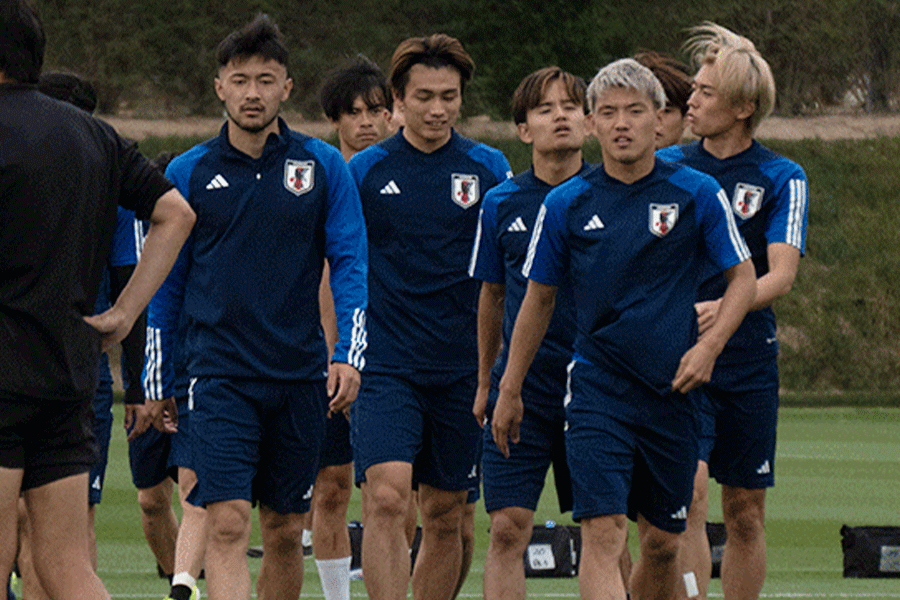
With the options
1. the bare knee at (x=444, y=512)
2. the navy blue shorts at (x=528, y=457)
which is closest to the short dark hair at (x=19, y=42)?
the navy blue shorts at (x=528, y=457)

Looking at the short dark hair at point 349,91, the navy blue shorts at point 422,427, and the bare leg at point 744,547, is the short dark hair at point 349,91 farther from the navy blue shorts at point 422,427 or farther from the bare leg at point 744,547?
the bare leg at point 744,547

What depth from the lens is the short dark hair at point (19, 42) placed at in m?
4.48

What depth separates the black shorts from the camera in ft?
14.7

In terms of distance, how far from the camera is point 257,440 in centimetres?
638

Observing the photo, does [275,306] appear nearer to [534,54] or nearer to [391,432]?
[391,432]

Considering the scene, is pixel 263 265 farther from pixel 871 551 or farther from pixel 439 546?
pixel 871 551

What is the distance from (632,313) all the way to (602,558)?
2.85 feet

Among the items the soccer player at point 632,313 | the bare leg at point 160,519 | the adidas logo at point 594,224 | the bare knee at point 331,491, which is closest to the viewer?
the soccer player at point 632,313

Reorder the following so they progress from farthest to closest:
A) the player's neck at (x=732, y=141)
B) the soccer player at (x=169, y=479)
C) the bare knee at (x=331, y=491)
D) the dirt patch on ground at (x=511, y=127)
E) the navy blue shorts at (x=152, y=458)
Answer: the dirt patch on ground at (x=511, y=127) < the navy blue shorts at (x=152, y=458) < the bare knee at (x=331, y=491) < the player's neck at (x=732, y=141) < the soccer player at (x=169, y=479)

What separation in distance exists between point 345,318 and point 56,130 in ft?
6.87

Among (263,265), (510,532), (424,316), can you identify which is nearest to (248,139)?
(263,265)

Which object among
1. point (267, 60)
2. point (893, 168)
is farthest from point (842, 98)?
point (267, 60)

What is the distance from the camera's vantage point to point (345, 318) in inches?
253

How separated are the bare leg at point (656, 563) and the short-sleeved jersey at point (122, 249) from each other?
2407 mm
